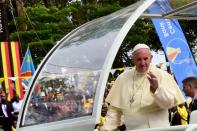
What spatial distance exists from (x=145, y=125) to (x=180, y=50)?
23.1 ft

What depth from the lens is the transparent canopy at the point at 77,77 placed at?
167 inches

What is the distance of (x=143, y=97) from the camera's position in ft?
15.6

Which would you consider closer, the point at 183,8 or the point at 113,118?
the point at 113,118

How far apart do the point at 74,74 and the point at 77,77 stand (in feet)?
0.24

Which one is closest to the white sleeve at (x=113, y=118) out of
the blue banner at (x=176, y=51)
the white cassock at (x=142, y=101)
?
the white cassock at (x=142, y=101)

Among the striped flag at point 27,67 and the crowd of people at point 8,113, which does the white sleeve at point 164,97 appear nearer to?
the crowd of people at point 8,113

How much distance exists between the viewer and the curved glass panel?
4.40 m

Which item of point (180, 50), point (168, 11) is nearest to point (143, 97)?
point (168, 11)

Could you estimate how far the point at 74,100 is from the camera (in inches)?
181

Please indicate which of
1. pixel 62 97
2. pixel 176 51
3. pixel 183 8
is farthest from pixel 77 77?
pixel 176 51

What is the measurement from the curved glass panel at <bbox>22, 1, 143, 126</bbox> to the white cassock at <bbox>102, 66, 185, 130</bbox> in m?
0.53

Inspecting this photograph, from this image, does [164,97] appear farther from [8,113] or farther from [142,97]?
[8,113]

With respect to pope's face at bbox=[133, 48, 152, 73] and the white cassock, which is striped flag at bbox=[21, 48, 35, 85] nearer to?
the white cassock

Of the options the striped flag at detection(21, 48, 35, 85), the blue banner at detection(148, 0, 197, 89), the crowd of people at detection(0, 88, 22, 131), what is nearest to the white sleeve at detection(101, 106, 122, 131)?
the blue banner at detection(148, 0, 197, 89)
